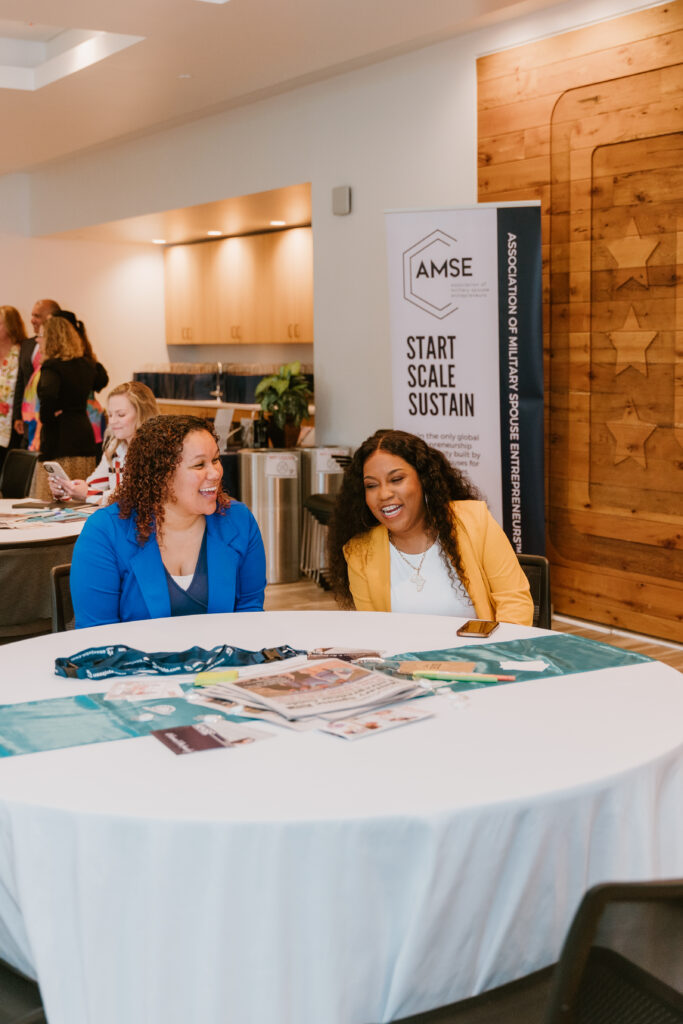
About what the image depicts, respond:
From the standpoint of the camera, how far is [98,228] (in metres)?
11.1

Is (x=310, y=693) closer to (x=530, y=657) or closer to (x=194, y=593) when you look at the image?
(x=530, y=657)

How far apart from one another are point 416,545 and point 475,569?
0.20m

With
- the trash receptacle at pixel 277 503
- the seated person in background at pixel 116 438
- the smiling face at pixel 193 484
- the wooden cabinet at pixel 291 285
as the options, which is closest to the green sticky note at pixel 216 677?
the smiling face at pixel 193 484

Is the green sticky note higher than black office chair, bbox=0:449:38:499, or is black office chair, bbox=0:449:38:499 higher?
black office chair, bbox=0:449:38:499

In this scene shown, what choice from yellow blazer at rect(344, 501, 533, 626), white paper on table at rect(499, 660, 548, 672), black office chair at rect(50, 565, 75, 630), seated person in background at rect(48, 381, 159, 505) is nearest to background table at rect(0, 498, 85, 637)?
seated person in background at rect(48, 381, 159, 505)

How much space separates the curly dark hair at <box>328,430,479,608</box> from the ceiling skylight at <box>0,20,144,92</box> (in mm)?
4802

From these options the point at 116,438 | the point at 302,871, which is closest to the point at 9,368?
the point at 116,438

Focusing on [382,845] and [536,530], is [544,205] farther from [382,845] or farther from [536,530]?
[382,845]

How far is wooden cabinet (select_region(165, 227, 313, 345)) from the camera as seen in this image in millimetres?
10211

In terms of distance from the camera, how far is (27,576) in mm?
3975

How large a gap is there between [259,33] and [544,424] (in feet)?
9.02

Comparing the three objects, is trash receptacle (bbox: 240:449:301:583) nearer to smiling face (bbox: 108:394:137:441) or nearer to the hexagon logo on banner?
the hexagon logo on banner

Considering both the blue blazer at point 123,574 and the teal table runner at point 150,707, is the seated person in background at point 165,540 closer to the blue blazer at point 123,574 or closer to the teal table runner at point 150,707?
the blue blazer at point 123,574

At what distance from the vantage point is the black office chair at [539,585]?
3.19 metres
